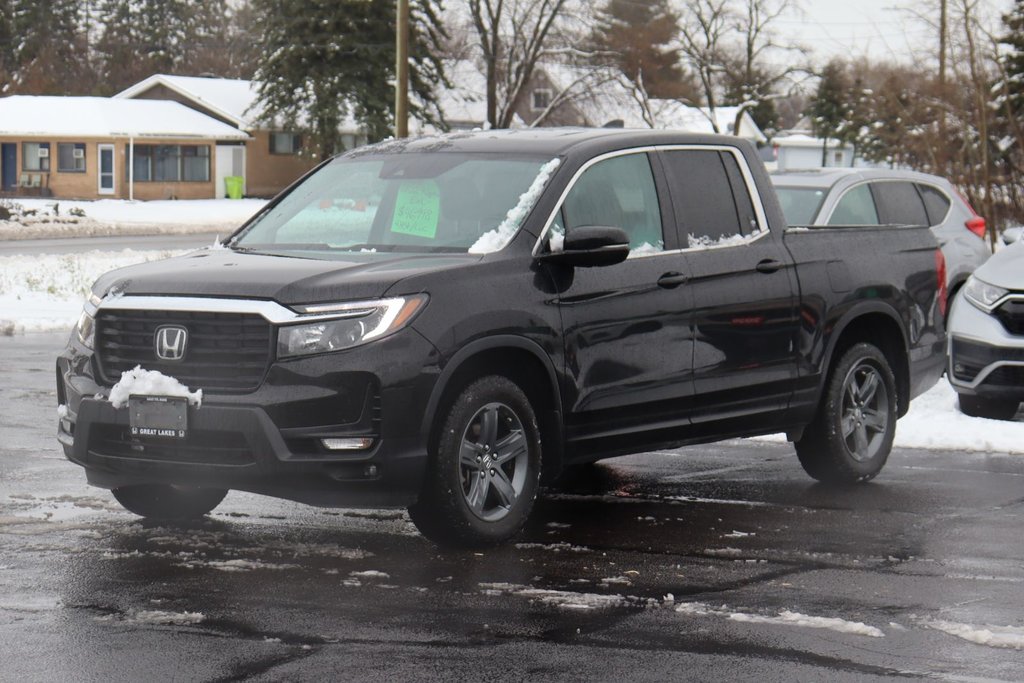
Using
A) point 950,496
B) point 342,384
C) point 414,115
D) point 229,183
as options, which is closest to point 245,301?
point 342,384

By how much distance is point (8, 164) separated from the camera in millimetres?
68250

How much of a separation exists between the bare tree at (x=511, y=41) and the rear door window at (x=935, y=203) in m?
48.2

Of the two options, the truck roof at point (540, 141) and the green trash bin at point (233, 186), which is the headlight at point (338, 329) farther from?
the green trash bin at point (233, 186)

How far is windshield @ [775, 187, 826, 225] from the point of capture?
50.0 feet

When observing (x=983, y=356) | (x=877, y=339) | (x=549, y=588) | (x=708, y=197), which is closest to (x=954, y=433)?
(x=983, y=356)

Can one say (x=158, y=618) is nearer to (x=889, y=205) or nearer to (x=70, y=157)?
(x=889, y=205)

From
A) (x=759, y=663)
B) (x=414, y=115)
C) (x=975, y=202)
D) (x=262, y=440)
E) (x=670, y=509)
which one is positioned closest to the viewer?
(x=759, y=663)

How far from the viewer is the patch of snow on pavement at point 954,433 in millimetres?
11422

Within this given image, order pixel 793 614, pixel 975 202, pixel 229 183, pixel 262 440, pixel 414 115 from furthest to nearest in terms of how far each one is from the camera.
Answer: pixel 229 183
pixel 414 115
pixel 975 202
pixel 262 440
pixel 793 614

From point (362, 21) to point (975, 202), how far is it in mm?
42495

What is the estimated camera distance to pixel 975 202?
80.9ft

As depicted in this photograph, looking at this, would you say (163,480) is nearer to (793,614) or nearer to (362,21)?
(793,614)

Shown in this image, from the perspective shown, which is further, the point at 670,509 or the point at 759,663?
the point at 670,509

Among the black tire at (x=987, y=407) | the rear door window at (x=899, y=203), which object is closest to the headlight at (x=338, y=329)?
the black tire at (x=987, y=407)
